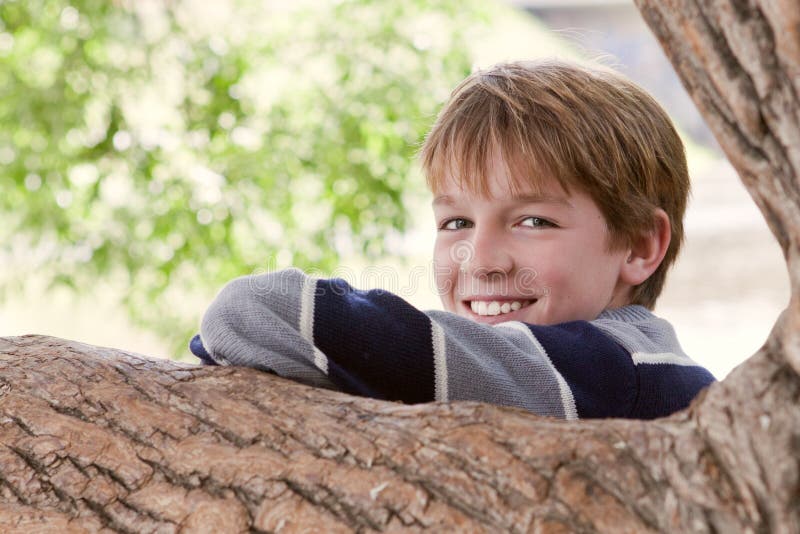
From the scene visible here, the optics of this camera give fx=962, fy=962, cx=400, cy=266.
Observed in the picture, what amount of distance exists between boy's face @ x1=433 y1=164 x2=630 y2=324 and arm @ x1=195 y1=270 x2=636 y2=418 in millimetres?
305

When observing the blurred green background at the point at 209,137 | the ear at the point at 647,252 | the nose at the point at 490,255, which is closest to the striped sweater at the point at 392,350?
the nose at the point at 490,255

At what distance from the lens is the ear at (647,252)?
52.0 inches

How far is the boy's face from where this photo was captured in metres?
1.21

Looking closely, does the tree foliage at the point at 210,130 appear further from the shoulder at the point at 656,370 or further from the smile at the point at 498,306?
the shoulder at the point at 656,370

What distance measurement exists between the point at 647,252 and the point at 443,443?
27.7 inches

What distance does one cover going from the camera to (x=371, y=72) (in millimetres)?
2598

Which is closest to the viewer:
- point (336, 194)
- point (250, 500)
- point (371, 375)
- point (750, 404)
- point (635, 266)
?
point (750, 404)

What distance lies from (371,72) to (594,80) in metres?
1.34

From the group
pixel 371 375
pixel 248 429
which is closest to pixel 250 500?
pixel 248 429

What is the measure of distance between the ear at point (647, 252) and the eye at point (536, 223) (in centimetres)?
16

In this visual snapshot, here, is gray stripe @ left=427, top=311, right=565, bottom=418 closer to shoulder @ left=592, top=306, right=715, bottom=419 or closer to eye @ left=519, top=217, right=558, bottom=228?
shoulder @ left=592, top=306, right=715, bottom=419

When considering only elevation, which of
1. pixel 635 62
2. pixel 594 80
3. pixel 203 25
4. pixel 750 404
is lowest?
pixel 750 404

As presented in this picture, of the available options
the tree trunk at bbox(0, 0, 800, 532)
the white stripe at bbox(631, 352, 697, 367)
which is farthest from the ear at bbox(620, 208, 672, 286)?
the tree trunk at bbox(0, 0, 800, 532)

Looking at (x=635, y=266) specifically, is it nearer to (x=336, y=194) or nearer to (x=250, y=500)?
(x=250, y=500)
